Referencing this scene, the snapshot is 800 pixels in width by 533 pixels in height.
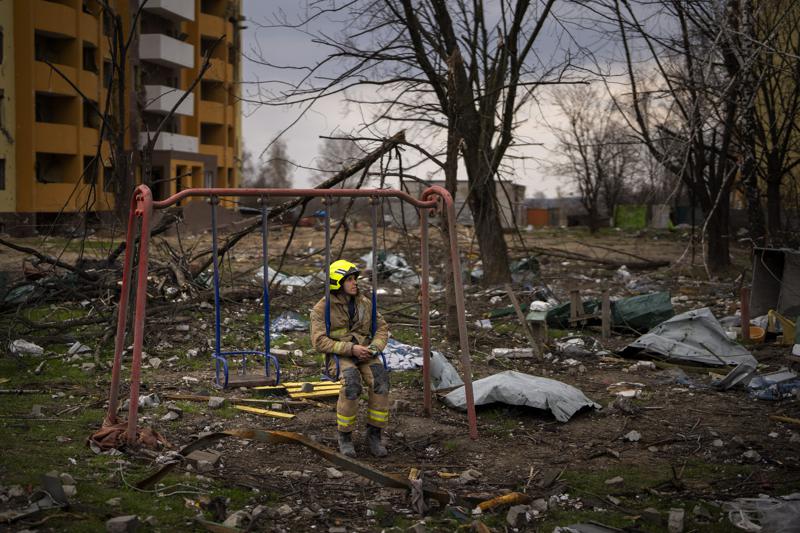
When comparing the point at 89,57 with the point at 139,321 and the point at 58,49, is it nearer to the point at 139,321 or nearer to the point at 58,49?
the point at 58,49

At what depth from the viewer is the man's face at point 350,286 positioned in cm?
636

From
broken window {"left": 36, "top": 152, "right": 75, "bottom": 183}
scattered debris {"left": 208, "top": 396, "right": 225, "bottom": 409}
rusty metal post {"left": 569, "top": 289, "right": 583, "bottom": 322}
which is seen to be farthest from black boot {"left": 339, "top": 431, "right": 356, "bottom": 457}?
broken window {"left": 36, "top": 152, "right": 75, "bottom": 183}

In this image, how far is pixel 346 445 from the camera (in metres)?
6.21

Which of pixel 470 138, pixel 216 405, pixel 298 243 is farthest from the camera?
pixel 298 243

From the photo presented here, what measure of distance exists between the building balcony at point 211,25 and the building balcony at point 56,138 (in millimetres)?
11245

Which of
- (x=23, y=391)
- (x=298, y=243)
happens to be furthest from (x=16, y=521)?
(x=298, y=243)

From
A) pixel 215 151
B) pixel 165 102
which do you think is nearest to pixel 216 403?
pixel 165 102

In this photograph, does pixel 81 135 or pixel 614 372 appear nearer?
pixel 614 372

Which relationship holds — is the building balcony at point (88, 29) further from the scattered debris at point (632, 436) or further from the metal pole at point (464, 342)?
the scattered debris at point (632, 436)

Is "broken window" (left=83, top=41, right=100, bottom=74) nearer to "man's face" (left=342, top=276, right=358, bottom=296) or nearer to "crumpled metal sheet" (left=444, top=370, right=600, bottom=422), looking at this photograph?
"crumpled metal sheet" (left=444, top=370, right=600, bottom=422)

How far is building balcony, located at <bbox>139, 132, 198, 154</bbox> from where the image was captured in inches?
1470

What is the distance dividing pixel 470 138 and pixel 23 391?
853 centimetres

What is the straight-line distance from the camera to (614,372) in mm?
9477

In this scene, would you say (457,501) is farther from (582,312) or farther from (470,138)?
(470,138)
